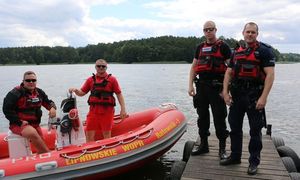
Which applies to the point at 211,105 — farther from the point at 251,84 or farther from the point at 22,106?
the point at 22,106

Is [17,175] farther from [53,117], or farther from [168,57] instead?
[168,57]

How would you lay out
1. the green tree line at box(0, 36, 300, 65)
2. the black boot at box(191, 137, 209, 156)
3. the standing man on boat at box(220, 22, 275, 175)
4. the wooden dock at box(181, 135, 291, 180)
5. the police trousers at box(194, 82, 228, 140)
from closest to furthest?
the standing man on boat at box(220, 22, 275, 175) < the wooden dock at box(181, 135, 291, 180) < the police trousers at box(194, 82, 228, 140) < the black boot at box(191, 137, 209, 156) < the green tree line at box(0, 36, 300, 65)

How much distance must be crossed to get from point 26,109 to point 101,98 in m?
0.99

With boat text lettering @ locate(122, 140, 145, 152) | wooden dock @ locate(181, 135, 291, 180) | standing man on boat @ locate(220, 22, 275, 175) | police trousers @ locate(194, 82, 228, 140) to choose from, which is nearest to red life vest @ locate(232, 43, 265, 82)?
standing man on boat @ locate(220, 22, 275, 175)

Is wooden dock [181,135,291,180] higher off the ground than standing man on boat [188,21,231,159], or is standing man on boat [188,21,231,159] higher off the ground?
standing man on boat [188,21,231,159]

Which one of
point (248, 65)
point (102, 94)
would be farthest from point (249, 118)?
point (102, 94)

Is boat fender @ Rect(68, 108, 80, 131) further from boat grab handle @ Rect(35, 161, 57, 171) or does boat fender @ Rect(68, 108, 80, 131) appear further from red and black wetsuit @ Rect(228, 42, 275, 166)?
red and black wetsuit @ Rect(228, 42, 275, 166)

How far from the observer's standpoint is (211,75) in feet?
14.0

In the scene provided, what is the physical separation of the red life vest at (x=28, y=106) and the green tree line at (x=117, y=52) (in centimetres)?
5603

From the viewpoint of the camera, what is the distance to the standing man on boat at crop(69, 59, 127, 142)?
4941 mm

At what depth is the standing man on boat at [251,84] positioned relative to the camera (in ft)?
11.9

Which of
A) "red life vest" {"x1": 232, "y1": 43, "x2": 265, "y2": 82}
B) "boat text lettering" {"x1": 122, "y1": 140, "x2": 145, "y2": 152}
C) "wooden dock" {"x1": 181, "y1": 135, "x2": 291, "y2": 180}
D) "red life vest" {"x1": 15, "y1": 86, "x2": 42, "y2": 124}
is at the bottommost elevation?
"wooden dock" {"x1": 181, "y1": 135, "x2": 291, "y2": 180}

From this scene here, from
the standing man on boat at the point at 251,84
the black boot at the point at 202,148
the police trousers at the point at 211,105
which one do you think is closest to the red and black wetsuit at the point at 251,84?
the standing man on boat at the point at 251,84

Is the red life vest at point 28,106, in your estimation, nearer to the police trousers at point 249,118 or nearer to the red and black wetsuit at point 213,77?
the red and black wetsuit at point 213,77
